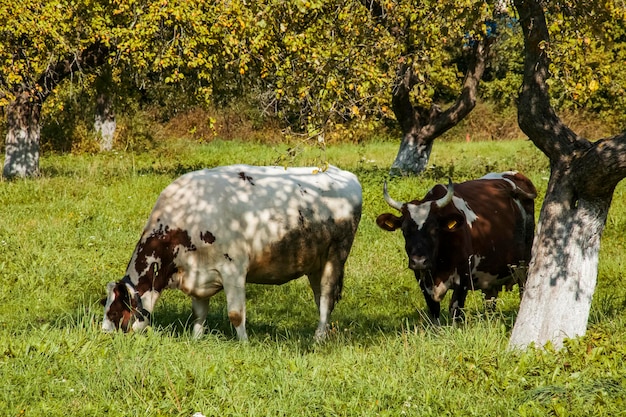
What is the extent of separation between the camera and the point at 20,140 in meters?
19.8

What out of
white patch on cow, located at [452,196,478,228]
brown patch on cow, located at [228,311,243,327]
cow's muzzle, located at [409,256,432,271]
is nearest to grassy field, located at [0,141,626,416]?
brown patch on cow, located at [228,311,243,327]

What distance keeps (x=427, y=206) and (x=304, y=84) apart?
2411mm

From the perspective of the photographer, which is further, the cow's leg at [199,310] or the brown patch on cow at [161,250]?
the cow's leg at [199,310]

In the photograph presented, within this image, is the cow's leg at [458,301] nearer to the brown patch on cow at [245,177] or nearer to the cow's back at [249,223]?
the cow's back at [249,223]

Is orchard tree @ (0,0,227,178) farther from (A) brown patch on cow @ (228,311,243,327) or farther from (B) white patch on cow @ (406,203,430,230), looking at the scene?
(A) brown patch on cow @ (228,311,243,327)

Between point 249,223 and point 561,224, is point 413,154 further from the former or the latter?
point 561,224

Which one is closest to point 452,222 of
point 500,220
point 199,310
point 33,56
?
point 500,220

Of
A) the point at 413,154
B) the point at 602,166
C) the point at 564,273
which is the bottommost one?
the point at 413,154

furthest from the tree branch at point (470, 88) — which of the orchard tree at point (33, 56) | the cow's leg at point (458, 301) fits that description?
the cow's leg at point (458, 301)

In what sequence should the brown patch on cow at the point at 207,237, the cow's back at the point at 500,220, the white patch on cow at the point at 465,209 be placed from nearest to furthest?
the brown patch on cow at the point at 207,237 < the white patch on cow at the point at 465,209 < the cow's back at the point at 500,220

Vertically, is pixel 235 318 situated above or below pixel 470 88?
below

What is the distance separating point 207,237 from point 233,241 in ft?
0.99

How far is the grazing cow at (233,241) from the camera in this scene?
28.5 ft

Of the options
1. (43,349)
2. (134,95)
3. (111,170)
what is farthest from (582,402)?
(134,95)
